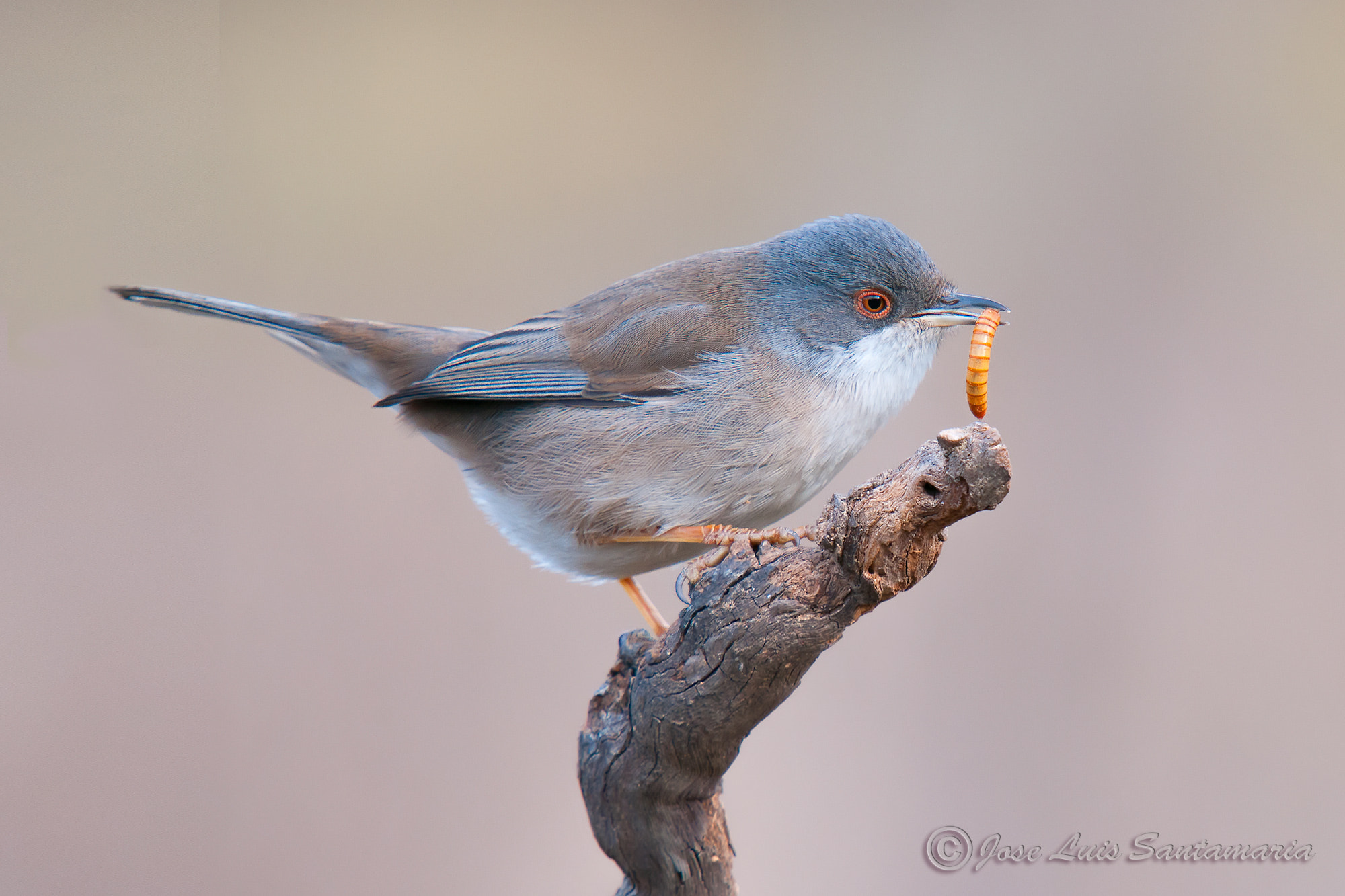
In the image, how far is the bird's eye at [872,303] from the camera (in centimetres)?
323

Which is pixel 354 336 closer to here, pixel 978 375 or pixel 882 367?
pixel 882 367

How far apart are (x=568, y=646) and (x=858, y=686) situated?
1676 millimetres

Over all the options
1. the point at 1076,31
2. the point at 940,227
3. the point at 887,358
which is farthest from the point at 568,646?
the point at 1076,31

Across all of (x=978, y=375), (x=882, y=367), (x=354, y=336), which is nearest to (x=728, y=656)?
(x=978, y=375)

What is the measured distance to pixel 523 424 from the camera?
3.34 metres

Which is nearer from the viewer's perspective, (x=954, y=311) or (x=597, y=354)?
(x=954, y=311)

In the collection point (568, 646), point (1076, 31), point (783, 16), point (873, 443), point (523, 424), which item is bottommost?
point (568, 646)

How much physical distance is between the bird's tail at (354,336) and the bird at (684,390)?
1cm

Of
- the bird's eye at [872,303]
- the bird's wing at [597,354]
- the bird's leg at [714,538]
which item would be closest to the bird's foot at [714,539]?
Answer: the bird's leg at [714,538]

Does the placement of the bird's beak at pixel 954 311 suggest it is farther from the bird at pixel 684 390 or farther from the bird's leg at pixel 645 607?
the bird's leg at pixel 645 607

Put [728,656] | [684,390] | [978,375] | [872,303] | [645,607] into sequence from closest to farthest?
[728,656] → [978,375] → [684,390] → [872,303] → [645,607]

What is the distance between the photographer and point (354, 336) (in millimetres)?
3662

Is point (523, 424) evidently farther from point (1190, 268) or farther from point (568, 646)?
point (1190, 268)

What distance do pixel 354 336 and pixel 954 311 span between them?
229cm
